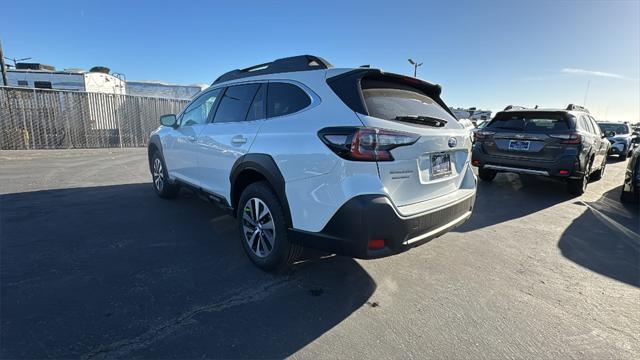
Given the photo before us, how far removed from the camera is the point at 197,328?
2.25m

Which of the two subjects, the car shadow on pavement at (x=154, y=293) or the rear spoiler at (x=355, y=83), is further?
the rear spoiler at (x=355, y=83)

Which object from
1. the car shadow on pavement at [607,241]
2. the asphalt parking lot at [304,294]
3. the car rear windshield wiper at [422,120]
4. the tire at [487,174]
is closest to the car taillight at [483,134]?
the tire at [487,174]

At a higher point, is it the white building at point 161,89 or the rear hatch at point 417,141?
the white building at point 161,89

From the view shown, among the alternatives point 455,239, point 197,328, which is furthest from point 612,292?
point 197,328

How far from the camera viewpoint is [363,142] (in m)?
2.25

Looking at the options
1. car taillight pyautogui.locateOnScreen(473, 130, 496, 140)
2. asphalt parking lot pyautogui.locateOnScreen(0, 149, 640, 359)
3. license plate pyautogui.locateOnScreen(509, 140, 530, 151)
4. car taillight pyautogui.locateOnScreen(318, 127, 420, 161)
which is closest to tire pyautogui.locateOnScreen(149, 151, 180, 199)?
asphalt parking lot pyautogui.locateOnScreen(0, 149, 640, 359)

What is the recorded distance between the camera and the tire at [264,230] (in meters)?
2.77

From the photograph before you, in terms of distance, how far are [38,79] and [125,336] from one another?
19.8 m

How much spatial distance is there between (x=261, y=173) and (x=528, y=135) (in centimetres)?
534

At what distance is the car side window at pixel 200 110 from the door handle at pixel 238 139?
98 centimetres

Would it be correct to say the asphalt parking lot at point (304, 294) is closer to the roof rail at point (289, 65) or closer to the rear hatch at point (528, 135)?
the rear hatch at point (528, 135)

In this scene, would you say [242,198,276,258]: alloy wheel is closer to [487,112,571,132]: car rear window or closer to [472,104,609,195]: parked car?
[472,104,609,195]: parked car

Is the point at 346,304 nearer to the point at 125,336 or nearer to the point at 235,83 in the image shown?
the point at 125,336

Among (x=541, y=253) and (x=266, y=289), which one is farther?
(x=541, y=253)
